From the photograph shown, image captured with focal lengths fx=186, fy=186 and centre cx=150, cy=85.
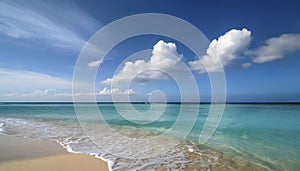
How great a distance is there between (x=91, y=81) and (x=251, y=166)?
19.2 feet

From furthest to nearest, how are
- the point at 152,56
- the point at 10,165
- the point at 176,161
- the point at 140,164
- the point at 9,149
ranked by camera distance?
the point at 152,56 < the point at 9,149 < the point at 176,161 < the point at 140,164 < the point at 10,165

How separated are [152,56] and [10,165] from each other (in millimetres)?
7564

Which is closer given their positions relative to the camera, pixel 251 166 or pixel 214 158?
pixel 251 166

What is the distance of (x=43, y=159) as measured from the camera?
549 centimetres

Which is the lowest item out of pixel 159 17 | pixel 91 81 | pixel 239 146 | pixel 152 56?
pixel 239 146

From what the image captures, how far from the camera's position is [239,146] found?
8.28 meters

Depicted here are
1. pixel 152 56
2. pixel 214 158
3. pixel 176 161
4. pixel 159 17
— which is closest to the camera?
pixel 176 161

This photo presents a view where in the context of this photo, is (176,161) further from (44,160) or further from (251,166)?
(44,160)

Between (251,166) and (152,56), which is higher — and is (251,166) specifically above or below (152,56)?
below

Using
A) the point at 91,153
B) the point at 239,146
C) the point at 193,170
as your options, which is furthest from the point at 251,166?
the point at 91,153

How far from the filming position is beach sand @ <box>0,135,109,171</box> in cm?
481

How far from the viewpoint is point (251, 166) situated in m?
5.59

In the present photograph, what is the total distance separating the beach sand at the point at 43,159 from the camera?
4.81 meters

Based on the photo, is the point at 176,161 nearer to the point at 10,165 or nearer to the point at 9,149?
the point at 10,165
